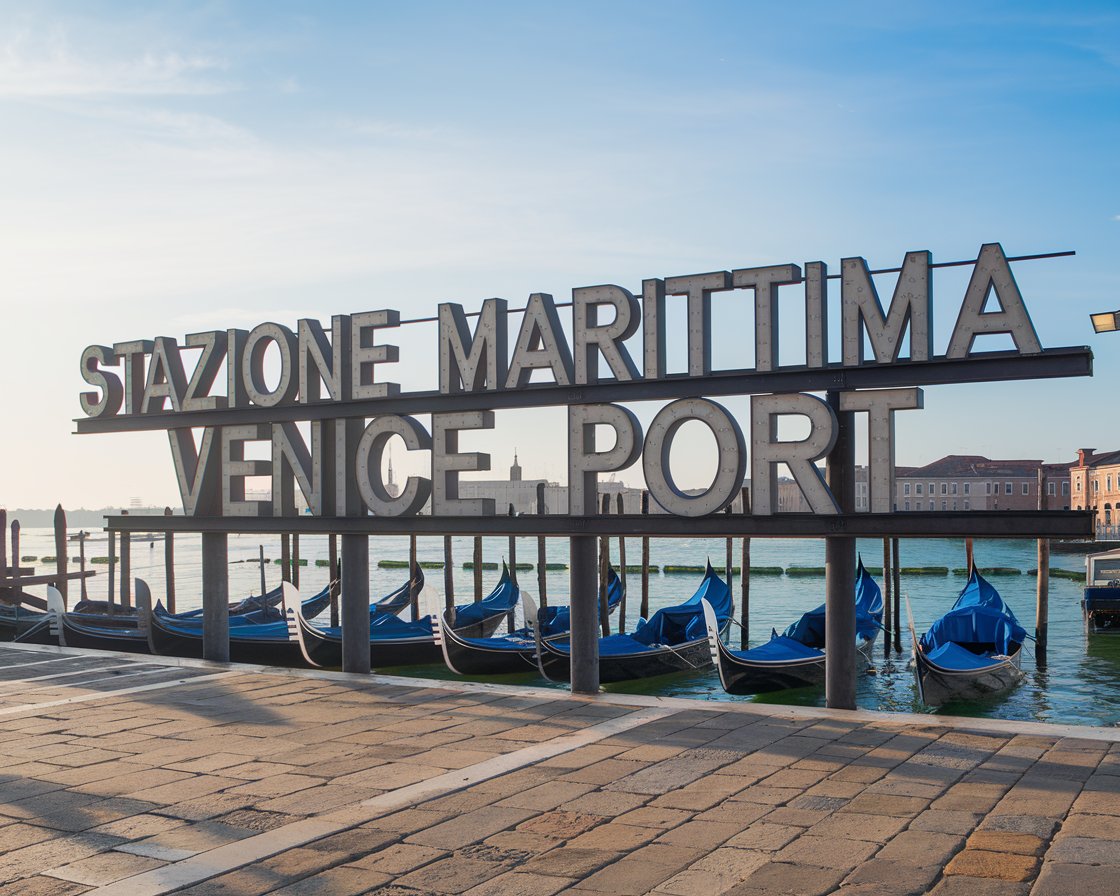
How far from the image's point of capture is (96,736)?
10477 millimetres

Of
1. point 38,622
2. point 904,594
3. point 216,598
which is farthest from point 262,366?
point 904,594

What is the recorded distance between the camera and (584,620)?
41.7 feet

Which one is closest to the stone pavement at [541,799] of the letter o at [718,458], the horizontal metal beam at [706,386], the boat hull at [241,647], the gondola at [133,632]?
the letter o at [718,458]

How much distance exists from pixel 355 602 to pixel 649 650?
770cm

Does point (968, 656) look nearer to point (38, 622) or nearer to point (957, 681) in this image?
point (957, 681)

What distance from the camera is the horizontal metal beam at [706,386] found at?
1052 cm

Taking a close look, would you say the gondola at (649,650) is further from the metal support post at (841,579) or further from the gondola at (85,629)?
the gondola at (85,629)

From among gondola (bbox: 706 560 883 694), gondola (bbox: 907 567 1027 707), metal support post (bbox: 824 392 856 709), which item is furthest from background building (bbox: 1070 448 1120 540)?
metal support post (bbox: 824 392 856 709)

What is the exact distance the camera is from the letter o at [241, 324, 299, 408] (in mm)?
14500

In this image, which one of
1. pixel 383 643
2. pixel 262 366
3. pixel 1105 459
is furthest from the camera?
A: pixel 1105 459

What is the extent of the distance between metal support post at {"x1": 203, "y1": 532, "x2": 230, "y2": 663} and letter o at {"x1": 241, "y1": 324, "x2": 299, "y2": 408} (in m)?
2.07

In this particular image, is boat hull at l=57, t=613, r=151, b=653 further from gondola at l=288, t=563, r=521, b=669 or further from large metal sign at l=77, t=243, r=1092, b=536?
large metal sign at l=77, t=243, r=1092, b=536

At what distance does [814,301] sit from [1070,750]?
4657mm

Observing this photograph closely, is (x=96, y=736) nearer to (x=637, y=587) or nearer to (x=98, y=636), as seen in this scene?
(x=98, y=636)
